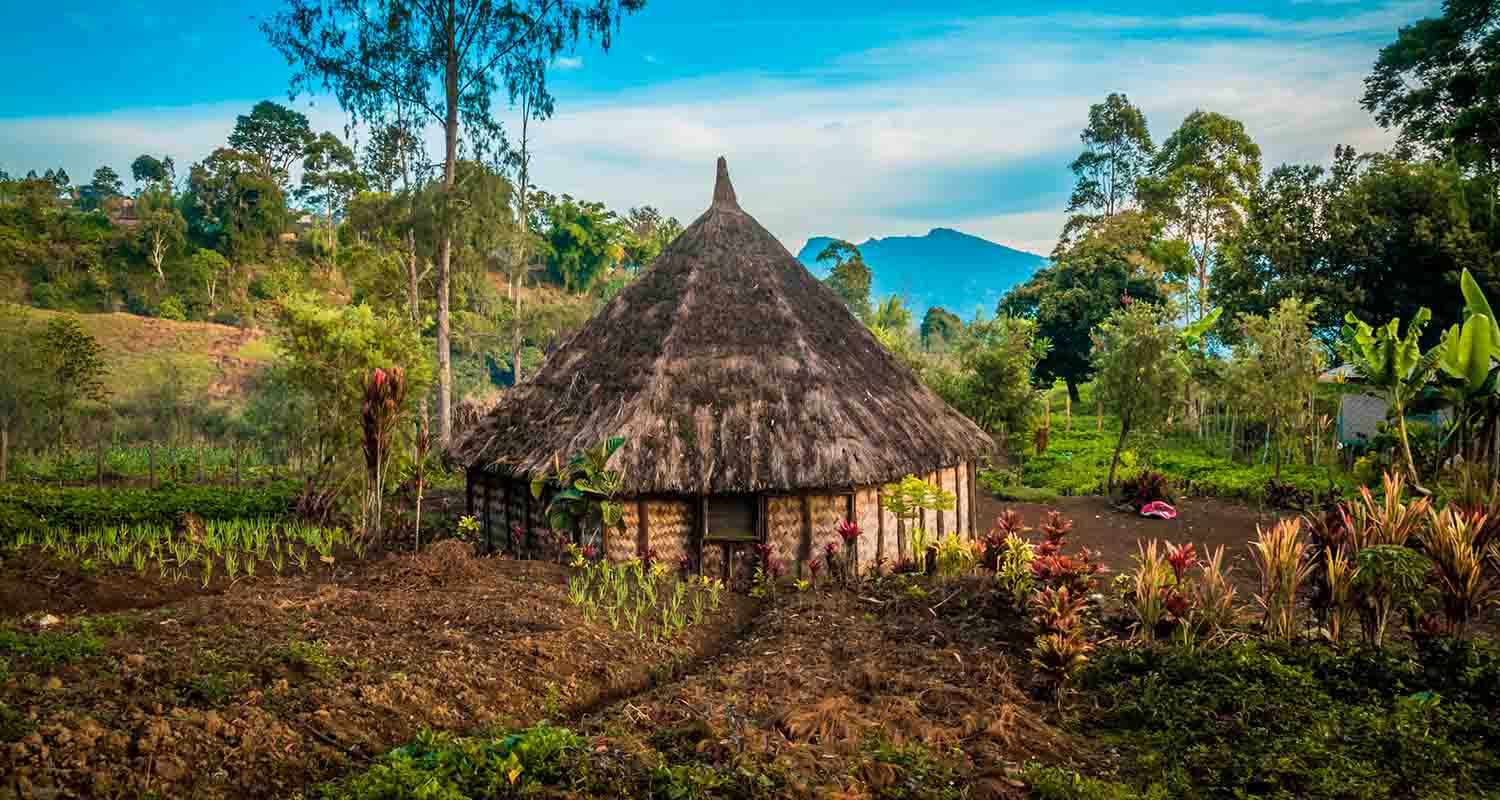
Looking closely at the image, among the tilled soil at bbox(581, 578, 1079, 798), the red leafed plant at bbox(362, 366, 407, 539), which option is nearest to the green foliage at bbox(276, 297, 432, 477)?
the red leafed plant at bbox(362, 366, 407, 539)

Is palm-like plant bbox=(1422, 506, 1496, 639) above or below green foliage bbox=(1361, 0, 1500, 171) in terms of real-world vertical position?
below

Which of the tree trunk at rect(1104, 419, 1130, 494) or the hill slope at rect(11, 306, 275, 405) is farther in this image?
the hill slope at rect(11, 306, 275, 405)

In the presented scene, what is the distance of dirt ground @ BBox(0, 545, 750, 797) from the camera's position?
17.1 ft

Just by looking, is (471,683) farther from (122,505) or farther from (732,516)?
(122,505)

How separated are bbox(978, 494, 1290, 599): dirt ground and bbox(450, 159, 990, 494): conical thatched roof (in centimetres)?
343

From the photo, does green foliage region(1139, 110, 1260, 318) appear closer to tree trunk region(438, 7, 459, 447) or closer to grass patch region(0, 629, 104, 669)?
tree trunk region(438, 7, 459, 447)

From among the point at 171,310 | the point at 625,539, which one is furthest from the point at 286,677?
the point at 171,310

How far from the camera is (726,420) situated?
12562 mm

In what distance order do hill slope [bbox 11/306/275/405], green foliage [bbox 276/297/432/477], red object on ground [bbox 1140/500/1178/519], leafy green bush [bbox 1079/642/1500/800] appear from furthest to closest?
1. hill slope [bbox 11/306/275/405]
2. red object on ground [bbox 1140/500/1178/519]
3. green foliage [bbox 276/297/432/477]
4. leafy green bush [bbox 1079/642/1500/800]

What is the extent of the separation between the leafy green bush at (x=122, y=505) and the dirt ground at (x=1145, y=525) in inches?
558

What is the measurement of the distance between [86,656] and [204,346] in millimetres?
39596

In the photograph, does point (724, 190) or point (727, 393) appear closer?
point (727, 393)

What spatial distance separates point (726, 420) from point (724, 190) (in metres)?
5.62

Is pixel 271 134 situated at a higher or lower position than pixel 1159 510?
higher
